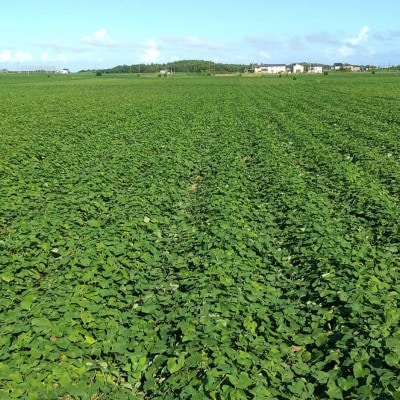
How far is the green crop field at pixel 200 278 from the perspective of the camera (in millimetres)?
4898

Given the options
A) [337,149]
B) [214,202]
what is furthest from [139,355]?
[337,149]

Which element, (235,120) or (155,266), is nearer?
(155,266)

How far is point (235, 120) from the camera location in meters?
28.4

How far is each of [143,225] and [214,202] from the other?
2123 mm

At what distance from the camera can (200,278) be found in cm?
702

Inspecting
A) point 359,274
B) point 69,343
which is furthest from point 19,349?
point 359,274

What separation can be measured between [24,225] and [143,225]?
2.59 metres

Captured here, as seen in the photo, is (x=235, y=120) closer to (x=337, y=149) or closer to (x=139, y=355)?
(x=337, y=149)

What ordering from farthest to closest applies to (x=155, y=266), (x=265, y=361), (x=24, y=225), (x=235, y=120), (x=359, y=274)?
(x=235, y=120) < (x=24, y=225) < (x=155, y=266) < (x=359, y=274) < (x=265, y=361)

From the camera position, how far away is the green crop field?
4.90 meters

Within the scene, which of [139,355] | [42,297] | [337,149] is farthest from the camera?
[337,149]

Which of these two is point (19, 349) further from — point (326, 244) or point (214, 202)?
point (214, 202)

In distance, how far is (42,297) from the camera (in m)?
6.45

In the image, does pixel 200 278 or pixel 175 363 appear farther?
pixel 200 278
